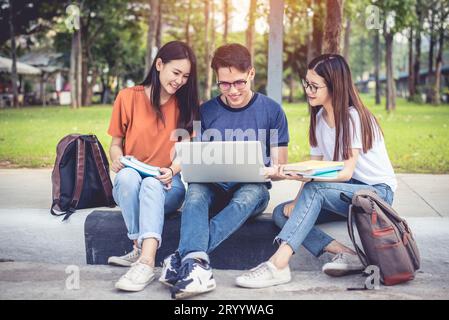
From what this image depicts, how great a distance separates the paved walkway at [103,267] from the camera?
3479 millimetres

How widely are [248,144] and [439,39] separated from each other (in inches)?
1164

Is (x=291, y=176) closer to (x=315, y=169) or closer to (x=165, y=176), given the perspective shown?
(x=315, y=169)

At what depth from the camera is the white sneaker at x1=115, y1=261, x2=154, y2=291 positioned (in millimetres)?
3439

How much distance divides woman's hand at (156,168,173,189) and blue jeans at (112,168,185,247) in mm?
34

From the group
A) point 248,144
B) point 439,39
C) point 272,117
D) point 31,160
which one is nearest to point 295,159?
point 31,160

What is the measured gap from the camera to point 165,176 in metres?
3.71

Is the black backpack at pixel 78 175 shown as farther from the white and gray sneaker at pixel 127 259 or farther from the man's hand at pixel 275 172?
the man's hand at pixel 275 172

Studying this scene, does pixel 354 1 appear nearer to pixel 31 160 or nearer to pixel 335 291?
pixel 31 160

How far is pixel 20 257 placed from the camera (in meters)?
4.20

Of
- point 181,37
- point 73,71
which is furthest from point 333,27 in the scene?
point 181,37

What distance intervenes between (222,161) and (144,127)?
737 millimetres

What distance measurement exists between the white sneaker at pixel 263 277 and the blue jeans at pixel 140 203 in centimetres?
53

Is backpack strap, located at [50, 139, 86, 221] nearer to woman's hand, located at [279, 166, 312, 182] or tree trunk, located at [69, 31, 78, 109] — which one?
woman's hand, located at [279, 166, 312, 182]

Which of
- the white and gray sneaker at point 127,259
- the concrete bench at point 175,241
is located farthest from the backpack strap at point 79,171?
the white and gray sneaker at point 127,259
